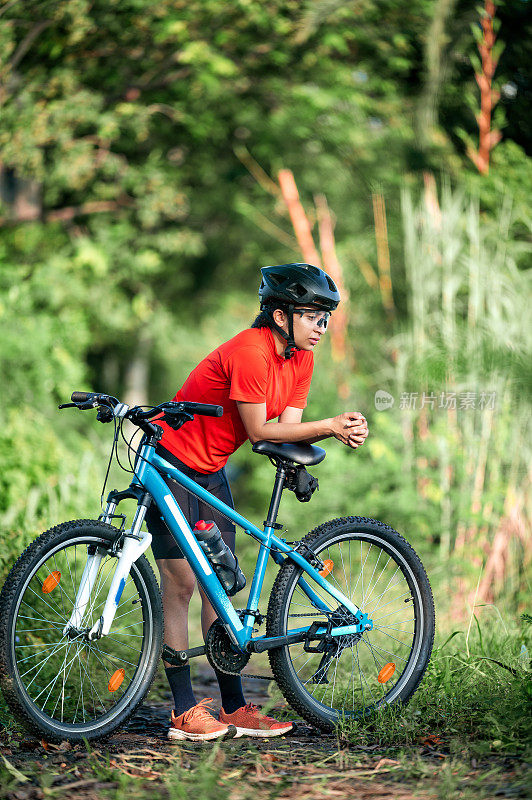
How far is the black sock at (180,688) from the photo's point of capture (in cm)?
322

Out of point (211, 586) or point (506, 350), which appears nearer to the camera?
point (211, 586)

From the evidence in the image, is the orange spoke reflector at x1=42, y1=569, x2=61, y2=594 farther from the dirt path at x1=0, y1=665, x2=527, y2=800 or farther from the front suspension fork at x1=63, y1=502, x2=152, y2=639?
the dirt path at x1=0, y1=665, x2=527, y2=800

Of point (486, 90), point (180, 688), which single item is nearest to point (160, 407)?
point (180, 688)

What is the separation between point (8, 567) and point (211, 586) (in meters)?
1.31

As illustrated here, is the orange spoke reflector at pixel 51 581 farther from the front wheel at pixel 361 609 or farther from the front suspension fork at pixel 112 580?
the front wheel at pixel 361 609

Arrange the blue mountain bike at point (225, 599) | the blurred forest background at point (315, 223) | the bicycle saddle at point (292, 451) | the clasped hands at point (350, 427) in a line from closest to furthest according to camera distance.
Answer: the blue mountain bike at point (225, 599) < the clasped hands at point (350, 427) < the bicycle saddle at point (292, 451) < the blurred forest background at point (315, 223)

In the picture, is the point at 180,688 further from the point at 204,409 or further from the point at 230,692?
the point at 204,409

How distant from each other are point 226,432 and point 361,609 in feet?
2.81

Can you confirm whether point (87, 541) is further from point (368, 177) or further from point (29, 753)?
point (368, 177)

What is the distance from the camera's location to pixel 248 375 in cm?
306

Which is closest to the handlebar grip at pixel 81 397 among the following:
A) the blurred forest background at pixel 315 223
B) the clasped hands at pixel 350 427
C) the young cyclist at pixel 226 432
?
the young cyclist at pixel 226 432

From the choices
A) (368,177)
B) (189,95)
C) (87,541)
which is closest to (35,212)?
(189,95)

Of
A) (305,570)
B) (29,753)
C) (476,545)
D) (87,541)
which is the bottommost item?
(476,545)

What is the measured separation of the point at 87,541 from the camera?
2938 mm
